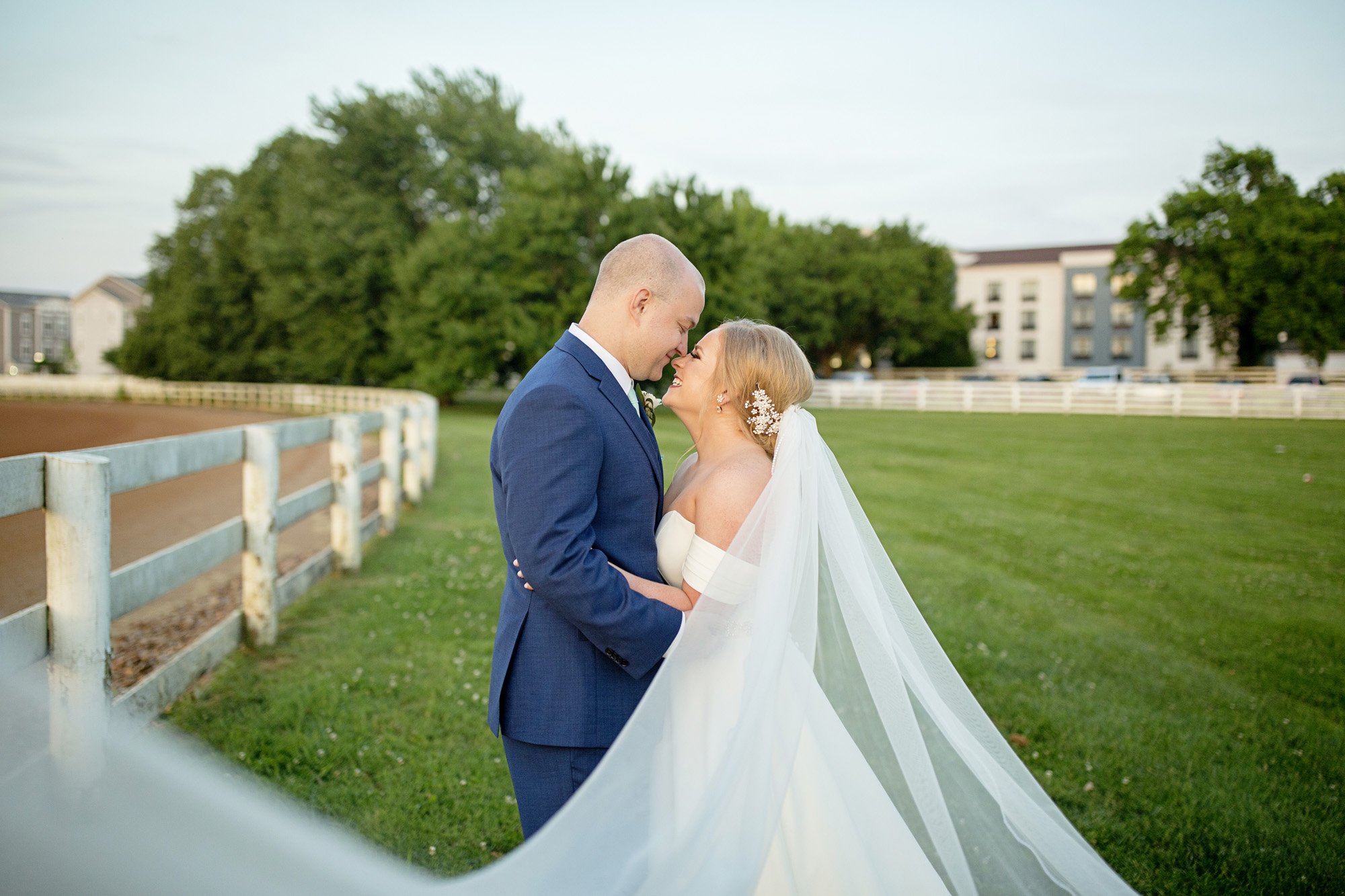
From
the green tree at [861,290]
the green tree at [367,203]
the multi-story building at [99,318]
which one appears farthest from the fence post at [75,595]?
the multi-story building at [99,318]

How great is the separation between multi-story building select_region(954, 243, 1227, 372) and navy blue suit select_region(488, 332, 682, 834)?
3151 inches

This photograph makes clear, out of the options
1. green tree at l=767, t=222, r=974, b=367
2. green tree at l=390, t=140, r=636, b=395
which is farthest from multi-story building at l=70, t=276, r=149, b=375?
green tree at l=390, t=140, r=636, b=395

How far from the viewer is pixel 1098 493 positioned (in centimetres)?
1452

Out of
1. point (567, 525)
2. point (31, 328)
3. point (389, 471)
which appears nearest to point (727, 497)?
point (567, 525)

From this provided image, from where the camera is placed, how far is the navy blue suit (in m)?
2.27

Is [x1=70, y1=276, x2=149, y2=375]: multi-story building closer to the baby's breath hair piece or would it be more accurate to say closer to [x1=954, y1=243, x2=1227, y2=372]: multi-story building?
[x1=954, y1=243, x2=1227, y2=372]: multi-story building

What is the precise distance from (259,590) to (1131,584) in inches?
300

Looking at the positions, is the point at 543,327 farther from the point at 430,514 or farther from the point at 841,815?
the point at 841,815

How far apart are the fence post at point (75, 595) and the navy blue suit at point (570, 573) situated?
6.08 feet

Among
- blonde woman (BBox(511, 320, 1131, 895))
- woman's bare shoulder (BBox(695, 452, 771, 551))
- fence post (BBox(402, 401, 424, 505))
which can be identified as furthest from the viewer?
fence post (BBox(402, 401, 424, 505))

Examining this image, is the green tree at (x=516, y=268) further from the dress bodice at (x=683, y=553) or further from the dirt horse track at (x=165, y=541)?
the dress bodice at (x=683, y=553)

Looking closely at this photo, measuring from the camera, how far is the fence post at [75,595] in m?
3.31

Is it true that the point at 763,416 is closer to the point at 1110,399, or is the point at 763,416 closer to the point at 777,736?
the point at 777,736

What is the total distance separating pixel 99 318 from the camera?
305 feet
